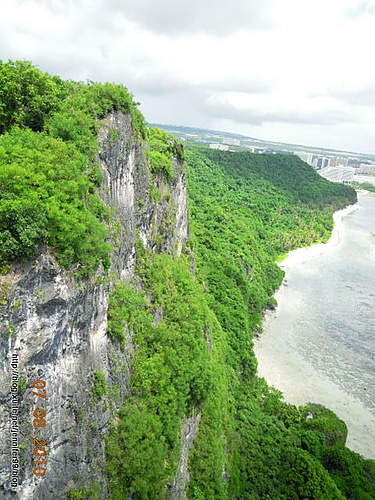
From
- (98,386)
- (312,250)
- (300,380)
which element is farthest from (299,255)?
(98,386)

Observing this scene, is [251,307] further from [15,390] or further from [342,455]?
[15,390]

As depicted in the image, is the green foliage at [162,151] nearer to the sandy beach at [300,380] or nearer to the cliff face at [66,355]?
the cliff face at [66,355]

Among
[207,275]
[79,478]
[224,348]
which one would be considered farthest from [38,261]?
[207,275]

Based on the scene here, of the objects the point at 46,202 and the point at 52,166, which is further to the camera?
the point at 52,166

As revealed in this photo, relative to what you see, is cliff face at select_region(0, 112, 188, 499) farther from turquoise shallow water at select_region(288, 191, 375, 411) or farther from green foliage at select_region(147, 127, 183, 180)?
turquoise shallow water at select_region(288, 191, 375, 411)
